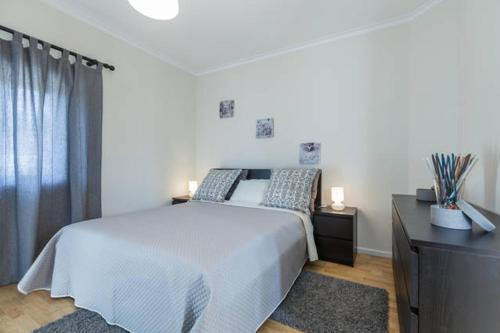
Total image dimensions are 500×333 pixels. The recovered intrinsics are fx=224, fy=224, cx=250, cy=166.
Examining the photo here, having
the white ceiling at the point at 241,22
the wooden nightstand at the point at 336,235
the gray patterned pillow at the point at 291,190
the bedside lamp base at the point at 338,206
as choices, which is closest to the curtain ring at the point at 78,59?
the white ceiling at the point at 241,22

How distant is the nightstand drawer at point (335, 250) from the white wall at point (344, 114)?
47cm

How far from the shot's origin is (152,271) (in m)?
1.17

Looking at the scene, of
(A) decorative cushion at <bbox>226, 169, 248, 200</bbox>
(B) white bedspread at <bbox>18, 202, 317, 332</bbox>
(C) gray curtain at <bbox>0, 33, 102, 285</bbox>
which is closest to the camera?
(B) white bedspread at <bbox>18, 202, 317, 332</bbox>

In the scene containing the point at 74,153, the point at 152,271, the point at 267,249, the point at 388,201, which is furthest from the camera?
the point at 388,201

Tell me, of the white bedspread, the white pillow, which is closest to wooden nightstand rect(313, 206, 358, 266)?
the white bedspread

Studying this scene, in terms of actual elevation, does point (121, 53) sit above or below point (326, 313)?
above

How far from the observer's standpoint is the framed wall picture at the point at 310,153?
9.14ft

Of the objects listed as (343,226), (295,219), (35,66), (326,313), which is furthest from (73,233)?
(343,226)

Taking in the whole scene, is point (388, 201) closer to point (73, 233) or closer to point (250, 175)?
point (250, 175)

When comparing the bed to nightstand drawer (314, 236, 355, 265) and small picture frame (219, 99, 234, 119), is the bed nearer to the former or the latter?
nightstand drawer (314, 236, 355, 265)

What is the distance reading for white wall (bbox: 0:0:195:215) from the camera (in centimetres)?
210

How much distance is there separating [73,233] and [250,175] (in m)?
2.00

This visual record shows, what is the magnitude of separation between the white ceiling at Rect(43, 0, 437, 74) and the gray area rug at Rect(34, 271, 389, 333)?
256 cm

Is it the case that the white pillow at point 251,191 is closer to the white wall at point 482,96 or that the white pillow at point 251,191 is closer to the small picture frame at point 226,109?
the small picture frame at point 226,109
